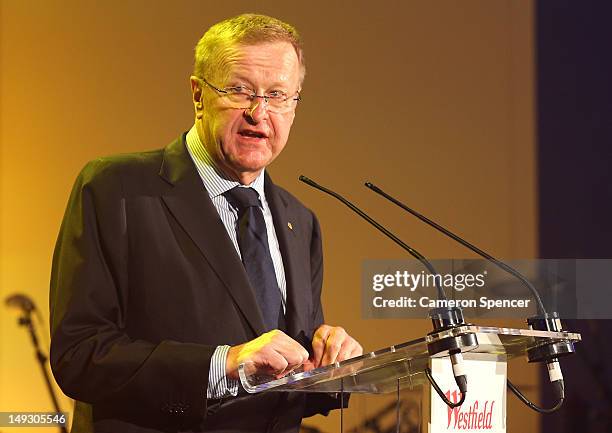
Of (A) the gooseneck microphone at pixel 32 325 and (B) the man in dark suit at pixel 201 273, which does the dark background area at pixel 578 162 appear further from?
(A) the gooseneck microphone at pixel 32 325

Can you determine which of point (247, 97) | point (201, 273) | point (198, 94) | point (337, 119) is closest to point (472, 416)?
point (201, 273)

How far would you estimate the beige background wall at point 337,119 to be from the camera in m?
3.74

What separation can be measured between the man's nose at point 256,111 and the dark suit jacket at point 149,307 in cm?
22

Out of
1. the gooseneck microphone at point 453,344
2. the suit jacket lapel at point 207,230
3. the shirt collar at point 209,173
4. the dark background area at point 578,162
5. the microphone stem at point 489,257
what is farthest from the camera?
the dark background area at point 578,162

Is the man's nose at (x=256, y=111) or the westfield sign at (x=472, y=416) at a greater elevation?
the man's nose at (x=256, y=111)

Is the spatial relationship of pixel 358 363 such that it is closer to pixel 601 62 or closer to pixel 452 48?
pixel 452 48

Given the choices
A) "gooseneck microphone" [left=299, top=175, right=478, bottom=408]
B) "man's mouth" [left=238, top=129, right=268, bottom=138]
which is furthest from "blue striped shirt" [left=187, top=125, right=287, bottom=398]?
"gooseneck microphone" [left=299, top=175, right=478, bottom=408]

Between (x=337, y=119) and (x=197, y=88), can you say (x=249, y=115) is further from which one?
(x=337, y=119)

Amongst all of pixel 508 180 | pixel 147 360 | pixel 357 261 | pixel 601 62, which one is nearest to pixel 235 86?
pixel 147 360

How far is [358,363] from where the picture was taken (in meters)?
1.82

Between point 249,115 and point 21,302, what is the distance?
167 cm

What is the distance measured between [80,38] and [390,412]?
225 cm

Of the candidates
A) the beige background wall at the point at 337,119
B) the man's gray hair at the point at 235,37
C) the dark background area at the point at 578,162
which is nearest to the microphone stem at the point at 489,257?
the man's gray hair at the point at 235,37

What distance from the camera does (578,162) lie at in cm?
402
